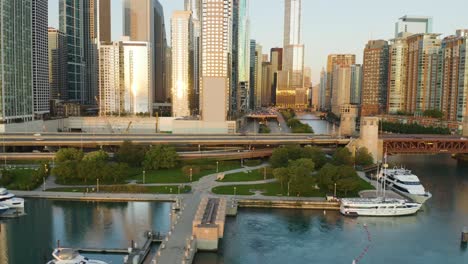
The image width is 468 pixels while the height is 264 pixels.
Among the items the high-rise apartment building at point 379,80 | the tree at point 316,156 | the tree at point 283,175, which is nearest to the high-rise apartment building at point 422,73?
the high-rise apartment building at point 379,80

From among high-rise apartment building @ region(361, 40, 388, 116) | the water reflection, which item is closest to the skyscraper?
the water reflection

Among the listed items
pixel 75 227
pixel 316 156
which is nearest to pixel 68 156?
pixel 75 227

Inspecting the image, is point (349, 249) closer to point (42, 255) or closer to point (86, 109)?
point (42, 255)

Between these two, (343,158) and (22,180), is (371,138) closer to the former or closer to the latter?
(343,158)

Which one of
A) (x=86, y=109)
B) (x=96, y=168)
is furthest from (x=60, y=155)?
(x=86, y=109)

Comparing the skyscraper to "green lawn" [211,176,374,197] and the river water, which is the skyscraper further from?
"green lawn" [211,176,374,197]

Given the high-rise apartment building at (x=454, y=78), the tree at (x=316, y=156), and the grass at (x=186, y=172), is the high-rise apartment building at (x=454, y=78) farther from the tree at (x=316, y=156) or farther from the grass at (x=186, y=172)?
the grass at (x=186, y=172)
